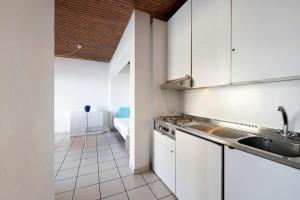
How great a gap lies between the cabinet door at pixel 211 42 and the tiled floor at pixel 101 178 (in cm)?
159

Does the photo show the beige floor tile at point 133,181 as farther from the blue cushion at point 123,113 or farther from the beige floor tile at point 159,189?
the blue cushion at point 123,113

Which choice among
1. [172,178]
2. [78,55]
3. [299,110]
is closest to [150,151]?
[172,178]

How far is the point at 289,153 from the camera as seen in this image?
3.78 feet

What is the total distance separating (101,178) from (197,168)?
1604 millimetres

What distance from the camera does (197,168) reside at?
54.8 inches

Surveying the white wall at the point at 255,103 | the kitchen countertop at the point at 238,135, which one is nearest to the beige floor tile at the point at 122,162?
the kitchen countertop at the point at 238,135

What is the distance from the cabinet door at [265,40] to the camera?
986 millimetres

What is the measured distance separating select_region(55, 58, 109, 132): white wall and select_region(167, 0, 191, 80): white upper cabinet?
3953 mm

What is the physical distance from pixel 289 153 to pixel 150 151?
6.01 feet

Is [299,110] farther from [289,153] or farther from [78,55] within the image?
[78,55]

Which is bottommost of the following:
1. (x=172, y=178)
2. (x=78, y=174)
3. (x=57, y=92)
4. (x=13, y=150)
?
(x=78, y=174)

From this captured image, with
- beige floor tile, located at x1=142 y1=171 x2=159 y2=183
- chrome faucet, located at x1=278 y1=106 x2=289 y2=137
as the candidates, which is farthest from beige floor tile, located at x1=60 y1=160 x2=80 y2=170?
chrome faucet, located at x1=278 y1=106 x2=289 y2=137

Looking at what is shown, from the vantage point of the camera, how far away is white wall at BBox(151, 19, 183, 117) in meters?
2.46

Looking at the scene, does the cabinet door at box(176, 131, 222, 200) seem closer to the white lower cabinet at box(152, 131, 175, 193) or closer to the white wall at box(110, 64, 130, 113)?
the white lower cabinet at box(152, 131, 175, 193)
